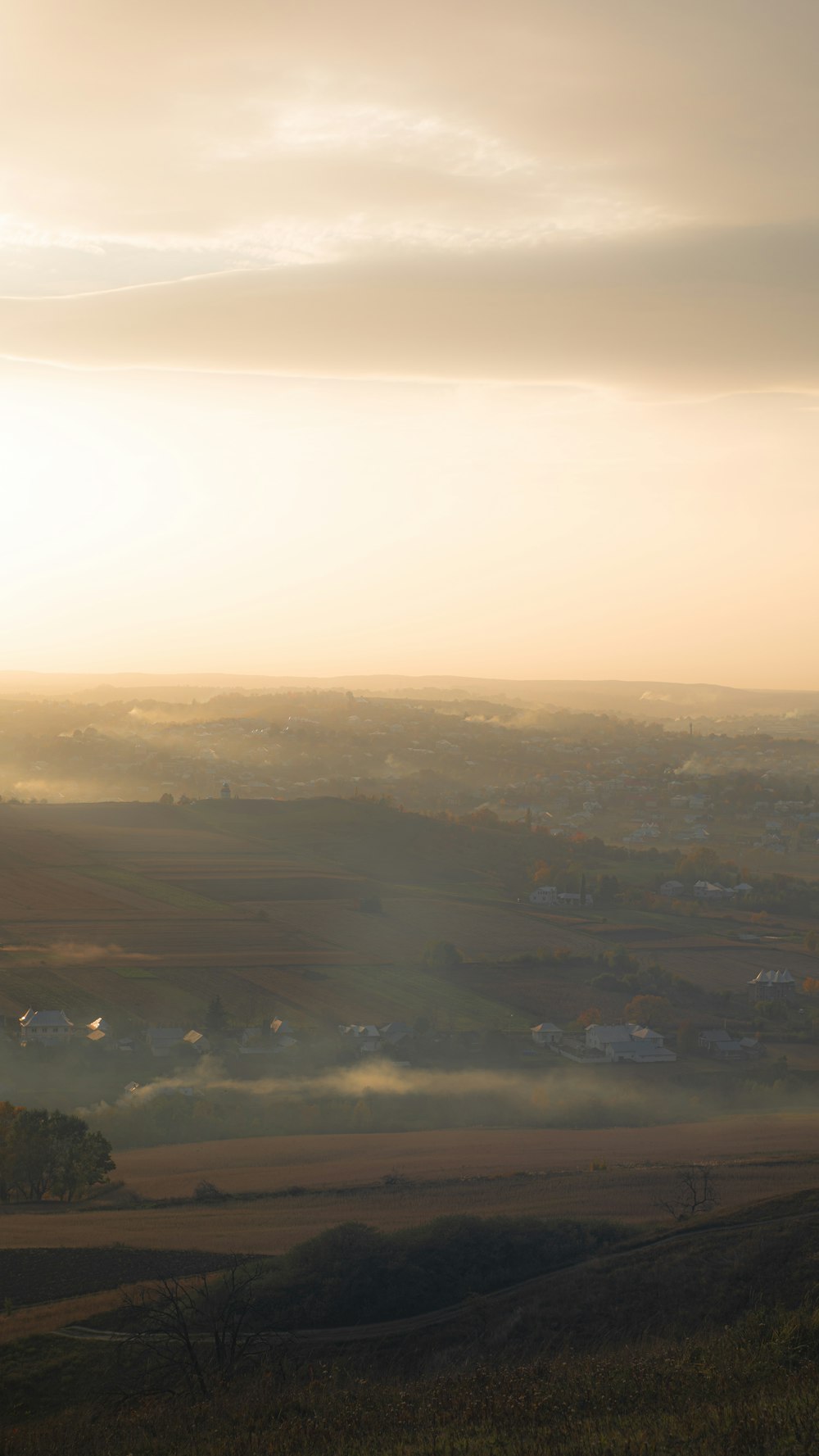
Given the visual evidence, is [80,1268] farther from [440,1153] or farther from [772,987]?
[772,987]

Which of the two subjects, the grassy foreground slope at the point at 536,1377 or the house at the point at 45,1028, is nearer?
the grassy foreground slope at the point at 536,1377

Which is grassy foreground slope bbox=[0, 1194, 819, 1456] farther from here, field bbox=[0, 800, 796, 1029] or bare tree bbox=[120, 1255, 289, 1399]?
field bbox=[0, 800, 796, 1029]

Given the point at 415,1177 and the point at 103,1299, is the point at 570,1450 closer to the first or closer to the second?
the point at 103,1299

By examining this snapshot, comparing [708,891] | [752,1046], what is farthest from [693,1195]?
[708,891]

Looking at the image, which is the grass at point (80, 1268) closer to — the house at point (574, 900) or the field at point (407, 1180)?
the field at point (407, 1180)

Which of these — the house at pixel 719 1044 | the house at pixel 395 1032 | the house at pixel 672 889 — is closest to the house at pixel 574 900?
the house at pixel 672 889

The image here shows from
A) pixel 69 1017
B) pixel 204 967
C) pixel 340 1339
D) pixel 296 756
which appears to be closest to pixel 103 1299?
pixel 340 1339
